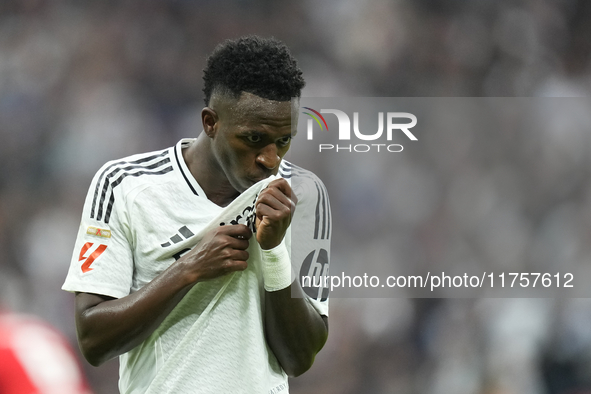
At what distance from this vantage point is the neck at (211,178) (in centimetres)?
118

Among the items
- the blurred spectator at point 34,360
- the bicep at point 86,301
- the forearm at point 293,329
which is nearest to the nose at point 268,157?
the forearm at point 293,329

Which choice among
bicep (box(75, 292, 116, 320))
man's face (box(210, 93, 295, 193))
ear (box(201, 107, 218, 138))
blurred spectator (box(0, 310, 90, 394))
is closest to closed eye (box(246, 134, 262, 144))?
man's face (box(210, 93, 295, 193))

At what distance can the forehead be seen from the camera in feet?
3.63

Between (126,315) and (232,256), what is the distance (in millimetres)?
211

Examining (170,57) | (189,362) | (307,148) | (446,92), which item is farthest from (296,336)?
(170,57)

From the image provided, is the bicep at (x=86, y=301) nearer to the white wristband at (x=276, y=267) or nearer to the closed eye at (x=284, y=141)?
the white wristband at (x=276, y=267)

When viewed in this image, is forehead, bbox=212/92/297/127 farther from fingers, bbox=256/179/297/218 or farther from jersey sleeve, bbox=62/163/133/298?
jersey sleeve, bbox=62/163/133/298

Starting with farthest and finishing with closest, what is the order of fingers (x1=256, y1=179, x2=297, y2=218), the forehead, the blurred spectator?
the blurred spectator
the forehead
fingers (x1=256, y1=179, x2=297, y2=218)

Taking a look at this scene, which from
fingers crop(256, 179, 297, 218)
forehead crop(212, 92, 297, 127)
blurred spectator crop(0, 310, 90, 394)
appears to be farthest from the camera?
blurred spectator crop(0, 310, 90, 394)

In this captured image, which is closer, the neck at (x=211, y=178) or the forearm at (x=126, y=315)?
the forearm at (x=126, y=315)

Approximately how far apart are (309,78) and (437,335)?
104 cm

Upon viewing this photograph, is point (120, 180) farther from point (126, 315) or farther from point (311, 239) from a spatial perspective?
point (311, 239)

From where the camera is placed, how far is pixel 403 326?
214 centimetres

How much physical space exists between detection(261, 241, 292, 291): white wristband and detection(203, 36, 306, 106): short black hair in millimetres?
291
